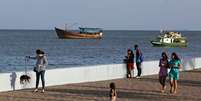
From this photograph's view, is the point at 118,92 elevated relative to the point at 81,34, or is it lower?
lower

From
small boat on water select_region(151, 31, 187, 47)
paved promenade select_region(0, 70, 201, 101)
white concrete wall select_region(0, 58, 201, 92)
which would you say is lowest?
paved promenade select_region(0, 70, 201, 101)

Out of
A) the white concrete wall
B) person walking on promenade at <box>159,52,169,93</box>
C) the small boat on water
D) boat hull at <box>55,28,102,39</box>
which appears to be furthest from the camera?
boat hull at <box>55,28,102,39</box>

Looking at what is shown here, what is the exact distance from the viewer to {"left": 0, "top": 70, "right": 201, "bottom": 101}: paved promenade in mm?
16688

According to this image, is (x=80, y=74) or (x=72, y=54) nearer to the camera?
(x=80, y=74)

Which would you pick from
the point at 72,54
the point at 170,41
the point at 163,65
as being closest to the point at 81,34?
the point at 170,41

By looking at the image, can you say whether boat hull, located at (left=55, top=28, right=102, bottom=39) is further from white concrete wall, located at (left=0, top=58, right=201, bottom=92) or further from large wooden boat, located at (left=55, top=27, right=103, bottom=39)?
white concrete wall, located at (left=0, top=58, right=201, bottom=92)

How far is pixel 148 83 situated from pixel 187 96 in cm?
406

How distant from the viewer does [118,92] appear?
18.4m

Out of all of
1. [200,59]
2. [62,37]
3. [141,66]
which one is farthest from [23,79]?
[62,37]

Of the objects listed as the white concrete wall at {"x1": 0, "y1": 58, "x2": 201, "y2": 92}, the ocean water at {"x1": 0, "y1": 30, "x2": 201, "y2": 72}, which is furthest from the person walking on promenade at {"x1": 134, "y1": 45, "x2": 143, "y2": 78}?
the ocean water at {"x1": 0, "y1": 30, "x2": 201, "y2": 72}

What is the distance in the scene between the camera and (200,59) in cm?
3025

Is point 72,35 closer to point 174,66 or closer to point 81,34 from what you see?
point 81,34

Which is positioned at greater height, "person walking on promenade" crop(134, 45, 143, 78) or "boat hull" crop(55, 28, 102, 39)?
"boat hull" crop(55, 28, 102, 39)

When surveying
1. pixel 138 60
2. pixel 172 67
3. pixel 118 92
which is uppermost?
pixel 138 60
